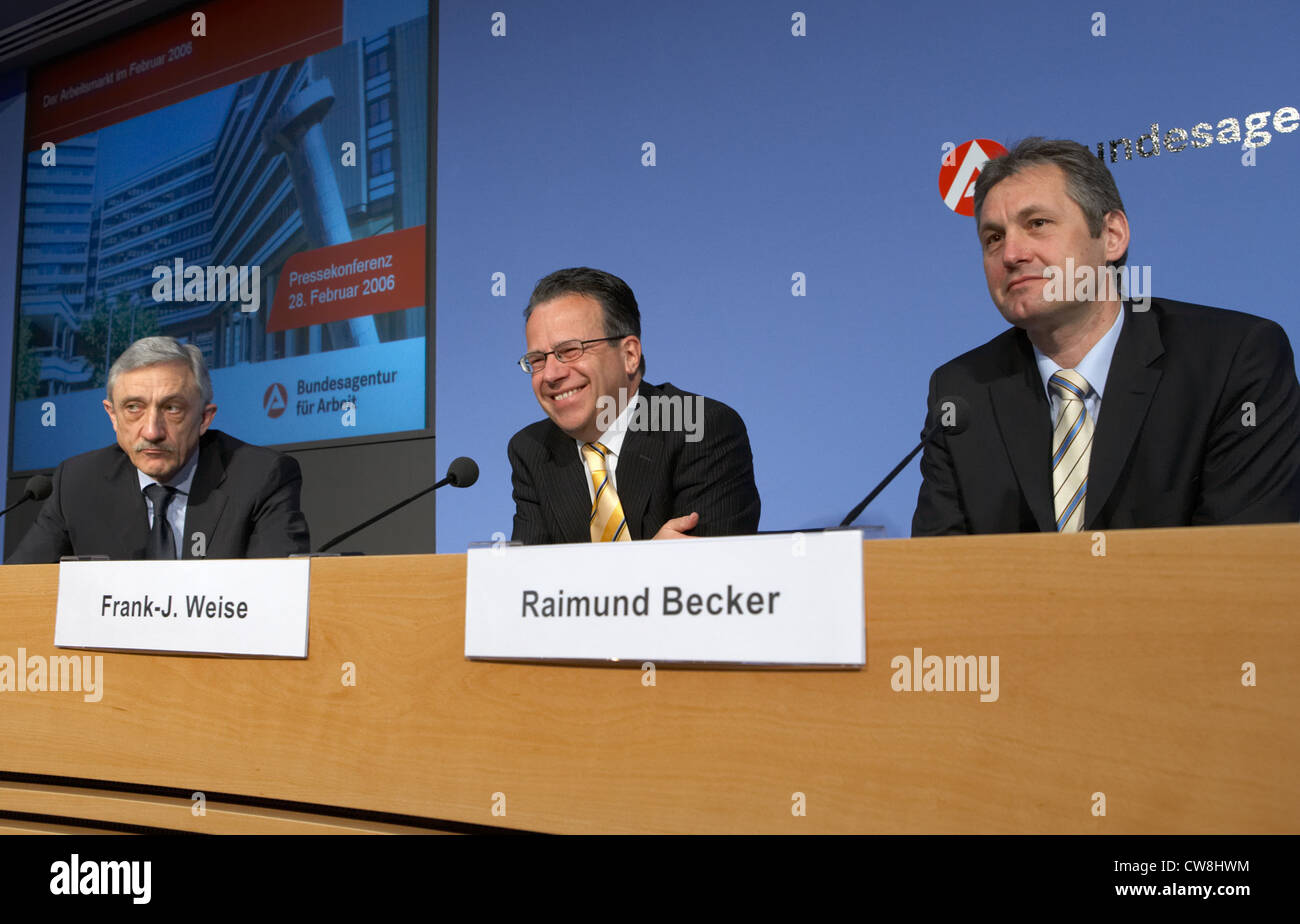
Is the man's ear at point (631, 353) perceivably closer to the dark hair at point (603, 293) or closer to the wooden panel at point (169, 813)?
the dark hair at point (603, 293)

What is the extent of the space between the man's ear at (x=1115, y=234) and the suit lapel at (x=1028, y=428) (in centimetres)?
23

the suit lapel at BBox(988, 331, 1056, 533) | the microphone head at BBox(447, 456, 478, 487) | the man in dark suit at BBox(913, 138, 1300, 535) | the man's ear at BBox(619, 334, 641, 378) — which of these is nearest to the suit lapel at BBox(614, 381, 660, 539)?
the man's ear at BBox(619, 334, 641, 378)

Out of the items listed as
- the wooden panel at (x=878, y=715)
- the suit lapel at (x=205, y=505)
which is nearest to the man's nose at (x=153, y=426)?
the suit lapel at (x=205, y=505)

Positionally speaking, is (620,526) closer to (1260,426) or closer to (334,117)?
(1260,426)

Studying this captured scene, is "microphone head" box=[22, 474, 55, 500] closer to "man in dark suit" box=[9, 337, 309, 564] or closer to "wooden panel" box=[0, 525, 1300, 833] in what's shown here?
"man in dark suit" box=[9, 337, 309, 564]

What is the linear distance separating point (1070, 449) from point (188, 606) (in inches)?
48.4

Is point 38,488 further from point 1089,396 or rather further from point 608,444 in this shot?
point 1089,396

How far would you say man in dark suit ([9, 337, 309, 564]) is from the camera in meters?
2.19

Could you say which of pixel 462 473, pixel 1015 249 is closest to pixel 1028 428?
pixel 1015 249

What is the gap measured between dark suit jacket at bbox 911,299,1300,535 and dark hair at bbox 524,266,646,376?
75 cm

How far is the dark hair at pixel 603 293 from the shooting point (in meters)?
2.06

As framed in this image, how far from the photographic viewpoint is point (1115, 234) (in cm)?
168

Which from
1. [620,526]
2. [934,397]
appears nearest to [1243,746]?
[934,397]

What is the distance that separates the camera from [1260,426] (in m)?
1.46
